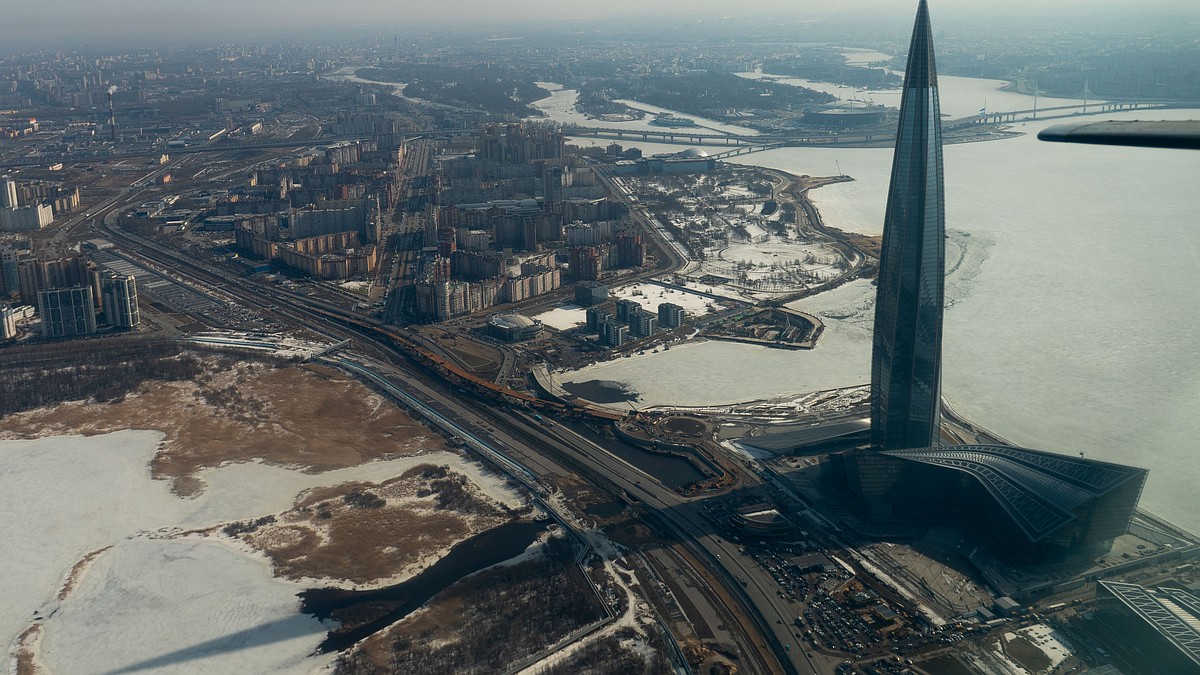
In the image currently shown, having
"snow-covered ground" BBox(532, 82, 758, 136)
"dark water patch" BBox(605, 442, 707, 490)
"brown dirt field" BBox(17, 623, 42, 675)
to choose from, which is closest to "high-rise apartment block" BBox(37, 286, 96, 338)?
"brown dirt field" BBox(17, 623, 42, 675)

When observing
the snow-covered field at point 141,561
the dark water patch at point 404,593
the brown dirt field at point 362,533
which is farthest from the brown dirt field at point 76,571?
the dark water patch at point 404,593

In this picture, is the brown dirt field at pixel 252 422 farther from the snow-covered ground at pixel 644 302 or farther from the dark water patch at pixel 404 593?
the snow-covered ground at pixel 644 302

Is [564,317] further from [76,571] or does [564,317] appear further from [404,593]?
[76,571]

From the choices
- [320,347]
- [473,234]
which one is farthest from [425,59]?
[320,347]

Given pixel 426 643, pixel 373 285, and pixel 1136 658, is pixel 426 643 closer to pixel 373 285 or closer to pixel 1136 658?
pixel 1136 658

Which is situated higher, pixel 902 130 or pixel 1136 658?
pixel 902 130

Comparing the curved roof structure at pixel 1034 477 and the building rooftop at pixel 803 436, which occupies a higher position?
the curved roof structure at pixel 1034 477

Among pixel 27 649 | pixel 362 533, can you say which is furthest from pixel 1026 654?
pixel 27 649
